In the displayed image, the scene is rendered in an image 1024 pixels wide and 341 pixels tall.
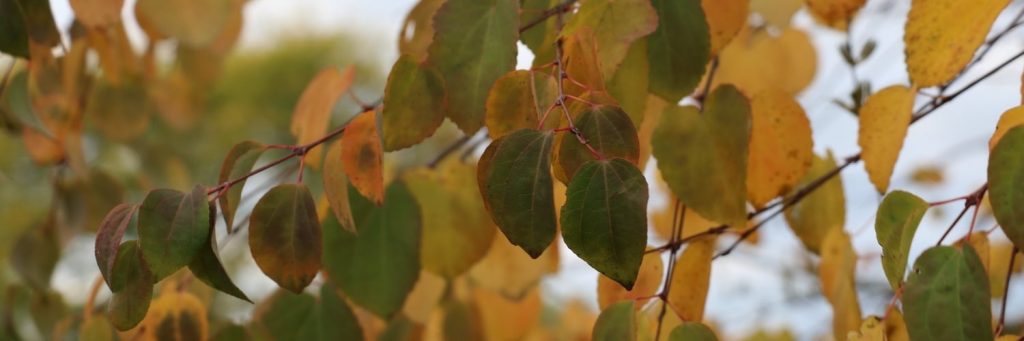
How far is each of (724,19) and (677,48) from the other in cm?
5

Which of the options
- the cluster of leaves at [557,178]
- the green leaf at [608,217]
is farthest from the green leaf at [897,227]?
the green leaf at [608,217]

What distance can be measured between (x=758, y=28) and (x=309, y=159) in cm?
41

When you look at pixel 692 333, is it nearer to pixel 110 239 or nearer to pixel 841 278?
pixel 841 278

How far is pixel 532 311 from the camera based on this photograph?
800 mm

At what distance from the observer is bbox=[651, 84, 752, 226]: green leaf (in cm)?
52

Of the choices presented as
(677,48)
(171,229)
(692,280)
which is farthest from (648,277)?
(171,229)

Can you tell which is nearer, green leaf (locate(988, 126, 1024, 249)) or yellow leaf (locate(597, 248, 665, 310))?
green leaf (locate(988, 126, 1024, 249))

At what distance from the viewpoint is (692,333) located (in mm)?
483

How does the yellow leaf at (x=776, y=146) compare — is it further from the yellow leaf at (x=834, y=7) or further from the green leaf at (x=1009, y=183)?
the green leaf at (x=1009, y=183)

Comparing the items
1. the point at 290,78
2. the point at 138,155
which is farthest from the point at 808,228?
the point at 290,78

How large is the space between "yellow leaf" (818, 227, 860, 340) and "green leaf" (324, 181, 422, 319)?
23 cm

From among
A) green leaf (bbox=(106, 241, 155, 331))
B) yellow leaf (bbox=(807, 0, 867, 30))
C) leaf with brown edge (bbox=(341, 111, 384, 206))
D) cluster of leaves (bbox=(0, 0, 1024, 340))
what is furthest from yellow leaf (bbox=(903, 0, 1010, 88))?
green leaf (bbox=(106, 241, 155, 331))

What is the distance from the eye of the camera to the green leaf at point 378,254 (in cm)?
62

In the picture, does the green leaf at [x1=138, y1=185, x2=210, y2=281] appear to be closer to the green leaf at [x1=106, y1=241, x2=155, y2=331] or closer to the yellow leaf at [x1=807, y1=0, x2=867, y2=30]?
the green leaf at [x1=106, y1=241, x2=155, y2=331]
